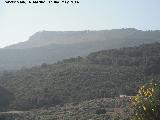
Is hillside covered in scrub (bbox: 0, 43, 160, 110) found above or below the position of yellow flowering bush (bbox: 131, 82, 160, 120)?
below

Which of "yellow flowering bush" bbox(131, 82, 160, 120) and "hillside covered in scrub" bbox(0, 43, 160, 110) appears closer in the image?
"yellow flowering bush" bbox(131, 82, 160, 120)

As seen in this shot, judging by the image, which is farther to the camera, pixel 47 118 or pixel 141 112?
pixel 47 118

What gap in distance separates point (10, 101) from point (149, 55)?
47082mm

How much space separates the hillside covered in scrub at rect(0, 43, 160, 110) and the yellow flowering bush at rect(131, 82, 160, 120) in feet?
235

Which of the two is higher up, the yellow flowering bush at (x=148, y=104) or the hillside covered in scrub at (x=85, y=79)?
the yellow flowering bush at (x=148, y=104)

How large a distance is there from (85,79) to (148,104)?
8458cm

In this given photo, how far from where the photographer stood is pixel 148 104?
2411 cm

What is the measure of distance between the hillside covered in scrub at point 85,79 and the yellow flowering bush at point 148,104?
71688mm

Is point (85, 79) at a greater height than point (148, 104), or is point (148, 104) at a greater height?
point (148, 104)

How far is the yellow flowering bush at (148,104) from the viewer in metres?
24.0

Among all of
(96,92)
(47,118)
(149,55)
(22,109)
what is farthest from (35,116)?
(149,55)

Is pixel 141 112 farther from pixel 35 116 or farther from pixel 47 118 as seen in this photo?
pixel 35 116

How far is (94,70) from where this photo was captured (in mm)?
117375

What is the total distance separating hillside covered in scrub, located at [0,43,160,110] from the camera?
9862 centimetres
